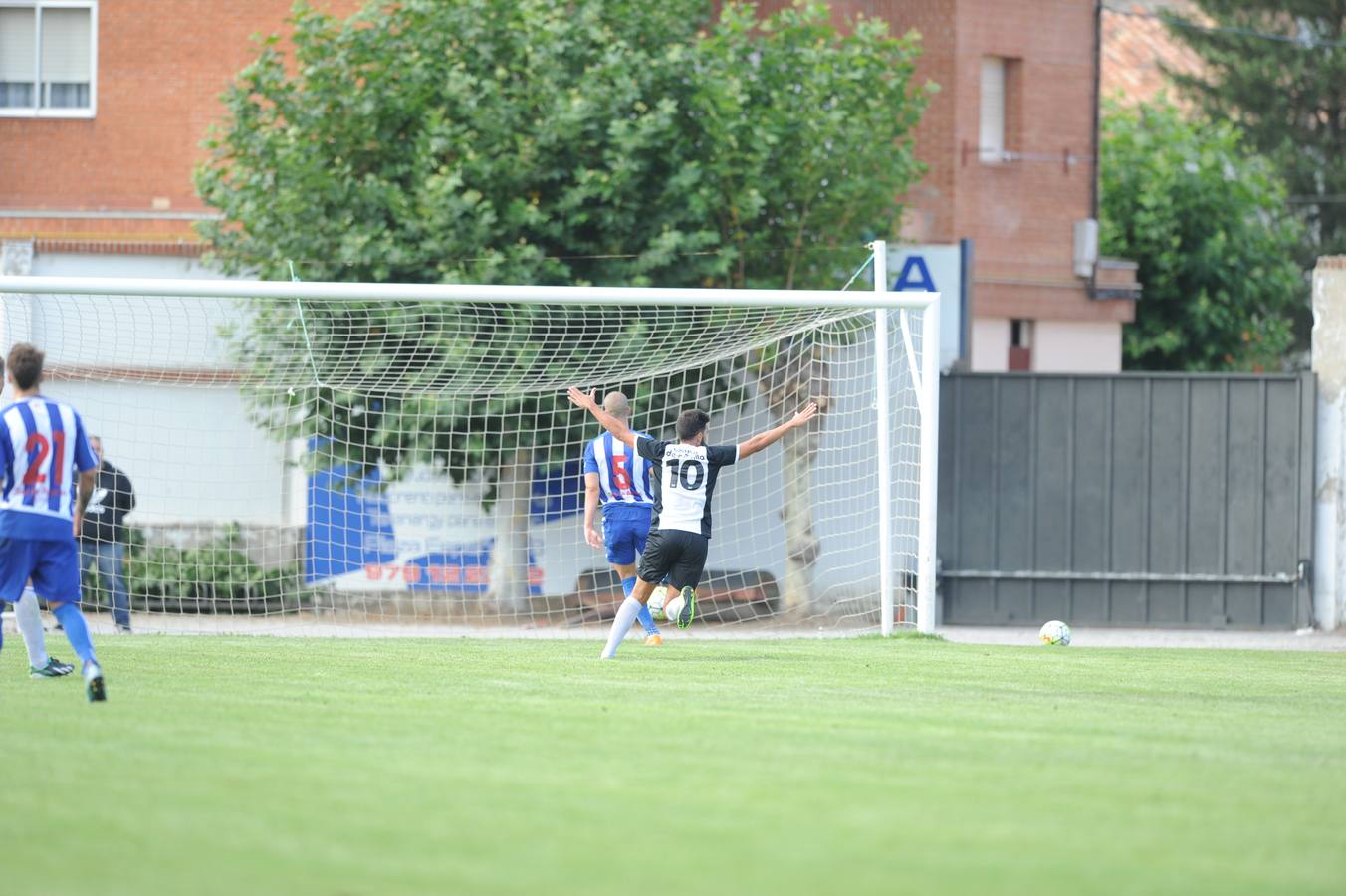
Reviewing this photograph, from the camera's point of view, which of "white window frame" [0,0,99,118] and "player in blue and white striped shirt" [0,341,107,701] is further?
"white window frame" [0,0,99,118]

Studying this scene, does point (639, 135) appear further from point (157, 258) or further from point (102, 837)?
point (102, 837)

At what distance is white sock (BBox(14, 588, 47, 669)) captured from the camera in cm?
947

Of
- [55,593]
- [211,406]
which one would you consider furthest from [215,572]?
[55,593]

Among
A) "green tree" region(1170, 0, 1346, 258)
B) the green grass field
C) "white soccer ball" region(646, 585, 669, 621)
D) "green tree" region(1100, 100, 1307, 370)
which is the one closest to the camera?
the green grass field

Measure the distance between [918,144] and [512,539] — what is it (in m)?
9.83

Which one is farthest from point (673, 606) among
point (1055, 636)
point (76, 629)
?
point (1055, 636)

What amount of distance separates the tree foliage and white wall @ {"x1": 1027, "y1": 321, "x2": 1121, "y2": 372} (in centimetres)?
827

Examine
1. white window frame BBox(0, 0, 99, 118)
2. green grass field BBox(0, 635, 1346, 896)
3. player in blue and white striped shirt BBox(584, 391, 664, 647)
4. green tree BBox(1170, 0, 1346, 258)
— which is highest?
green tree BBox(1170, 0, 1346, 258)

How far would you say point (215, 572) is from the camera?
54.1ft

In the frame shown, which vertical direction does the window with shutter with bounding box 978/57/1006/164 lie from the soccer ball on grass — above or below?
above

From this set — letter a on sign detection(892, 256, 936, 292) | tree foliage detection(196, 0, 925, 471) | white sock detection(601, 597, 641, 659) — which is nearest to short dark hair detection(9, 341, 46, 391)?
white sock detection(601, 597, 641, 659)

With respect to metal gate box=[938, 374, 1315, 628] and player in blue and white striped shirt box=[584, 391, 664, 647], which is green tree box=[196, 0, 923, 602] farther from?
player in blue and white striped shirt box=[584, 391, 664, 647]

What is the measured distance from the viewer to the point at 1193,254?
29703 mm

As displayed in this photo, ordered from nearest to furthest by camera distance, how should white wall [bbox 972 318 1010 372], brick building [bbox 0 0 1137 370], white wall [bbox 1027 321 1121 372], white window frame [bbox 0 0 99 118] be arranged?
brick building [bbox 0 0 1137 370] < white window frame [bbox 0 0 99 118] < white wall [bbox 972 318 1010 372] < white wall [bbox 1027 321 1121 372]
